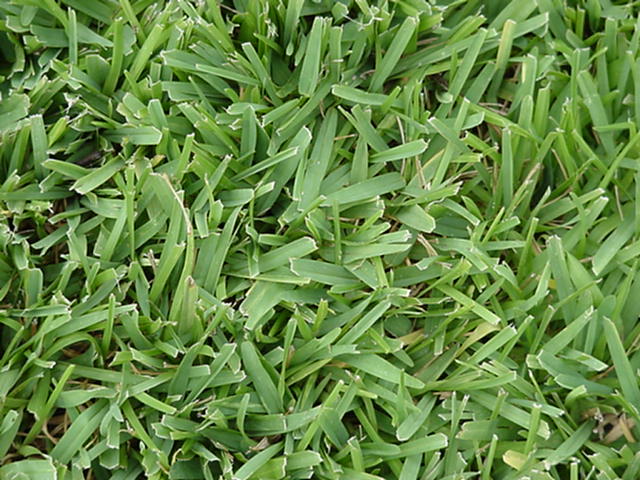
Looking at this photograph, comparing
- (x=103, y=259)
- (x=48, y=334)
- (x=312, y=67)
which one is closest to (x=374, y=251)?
(x=312, y=67)

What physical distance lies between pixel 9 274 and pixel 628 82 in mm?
1378

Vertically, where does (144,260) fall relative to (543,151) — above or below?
below

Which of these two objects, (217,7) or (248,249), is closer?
(248,249)

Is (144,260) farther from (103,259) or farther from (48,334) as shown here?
(48,334)

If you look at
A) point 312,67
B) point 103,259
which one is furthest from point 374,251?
point 103,259

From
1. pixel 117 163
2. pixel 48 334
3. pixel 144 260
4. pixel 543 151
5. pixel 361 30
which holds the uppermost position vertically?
pixel 361 30

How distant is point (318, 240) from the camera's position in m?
1.68

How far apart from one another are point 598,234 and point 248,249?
2.39 feet

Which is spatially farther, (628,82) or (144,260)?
(628,82)

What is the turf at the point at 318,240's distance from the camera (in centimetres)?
157

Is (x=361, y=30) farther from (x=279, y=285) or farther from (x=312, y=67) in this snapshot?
(x=279, y=285)

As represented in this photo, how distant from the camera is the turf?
5.16 feet

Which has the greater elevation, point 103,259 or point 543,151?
point 543,151

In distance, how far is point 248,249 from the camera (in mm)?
1682
